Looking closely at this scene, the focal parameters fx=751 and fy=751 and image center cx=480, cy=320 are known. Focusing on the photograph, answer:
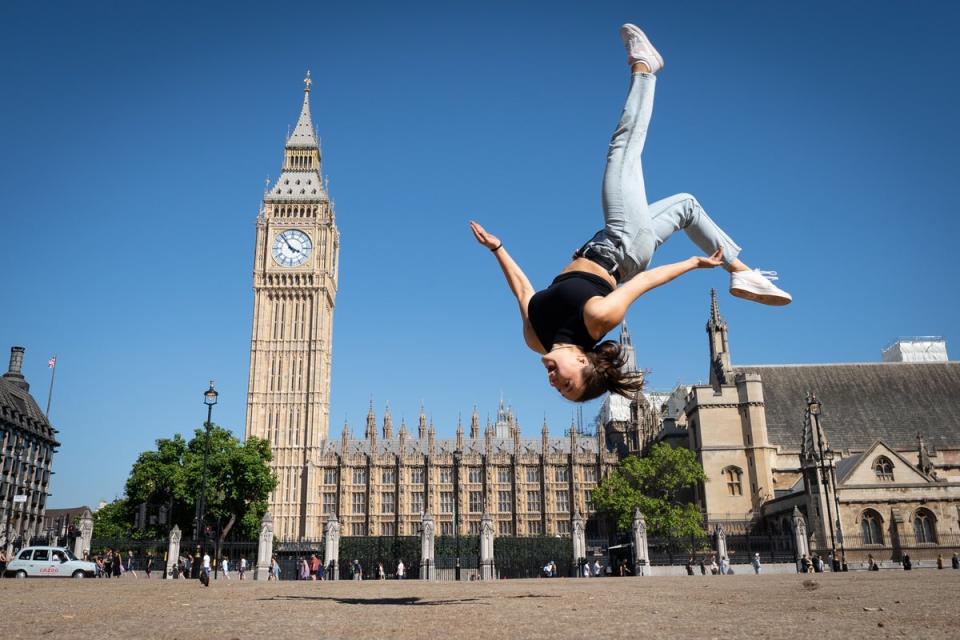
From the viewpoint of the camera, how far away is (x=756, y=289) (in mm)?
6133

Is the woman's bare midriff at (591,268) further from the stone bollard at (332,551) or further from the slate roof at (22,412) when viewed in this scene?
the slate roof at (22,412)

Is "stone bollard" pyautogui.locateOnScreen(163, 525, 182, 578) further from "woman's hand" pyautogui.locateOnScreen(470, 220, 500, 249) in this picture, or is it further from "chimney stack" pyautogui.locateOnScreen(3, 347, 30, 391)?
"chimney stack" pyautogui.locateOnScreen(3, 347, 30, 391)

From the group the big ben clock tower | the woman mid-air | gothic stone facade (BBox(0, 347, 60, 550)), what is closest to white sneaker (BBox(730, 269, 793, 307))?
the woman mid-air

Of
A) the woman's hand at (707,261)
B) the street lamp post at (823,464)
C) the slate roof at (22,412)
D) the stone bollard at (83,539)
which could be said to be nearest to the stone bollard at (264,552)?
the stone bollard at (83,539)

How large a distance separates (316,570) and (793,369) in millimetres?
38138

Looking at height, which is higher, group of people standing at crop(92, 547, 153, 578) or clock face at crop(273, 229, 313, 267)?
clock face at crop(273, 229, 313, 267)

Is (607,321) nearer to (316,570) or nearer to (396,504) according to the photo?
(316,570)

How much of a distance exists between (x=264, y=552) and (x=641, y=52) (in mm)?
30709

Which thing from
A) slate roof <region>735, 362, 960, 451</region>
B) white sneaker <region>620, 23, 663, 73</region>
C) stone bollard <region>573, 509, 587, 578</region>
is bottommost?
stone bollard <region>573, 509, 587, 578</region>

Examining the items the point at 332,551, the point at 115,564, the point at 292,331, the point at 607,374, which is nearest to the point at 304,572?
the point at 332,551

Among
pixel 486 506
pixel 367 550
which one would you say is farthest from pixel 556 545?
pixel 486 506

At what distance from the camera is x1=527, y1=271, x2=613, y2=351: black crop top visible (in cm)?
529

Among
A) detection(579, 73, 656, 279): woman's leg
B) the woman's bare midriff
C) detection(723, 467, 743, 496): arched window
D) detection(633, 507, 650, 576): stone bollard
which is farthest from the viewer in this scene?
detection(723, 467, 743, 496): arched window

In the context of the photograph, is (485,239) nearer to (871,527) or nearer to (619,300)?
(619,300)
